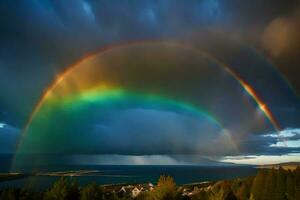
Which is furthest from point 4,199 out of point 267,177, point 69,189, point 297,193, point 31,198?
point 267,177

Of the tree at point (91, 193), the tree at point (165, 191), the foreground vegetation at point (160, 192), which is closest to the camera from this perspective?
the tree at point (165, 191)

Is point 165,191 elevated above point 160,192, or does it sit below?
above

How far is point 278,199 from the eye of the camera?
2709 inches

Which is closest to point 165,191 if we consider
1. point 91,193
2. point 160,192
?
point 160,192

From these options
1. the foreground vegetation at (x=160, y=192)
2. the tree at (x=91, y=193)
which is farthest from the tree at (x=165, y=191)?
the tree at (x=91, y=193)

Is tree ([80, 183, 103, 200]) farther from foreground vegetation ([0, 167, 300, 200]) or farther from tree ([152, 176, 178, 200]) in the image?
tree ([152, 176, 178, 200])

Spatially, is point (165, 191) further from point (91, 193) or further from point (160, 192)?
point (91, 193)

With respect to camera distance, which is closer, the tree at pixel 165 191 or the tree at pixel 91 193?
the tree at pixel 165 191

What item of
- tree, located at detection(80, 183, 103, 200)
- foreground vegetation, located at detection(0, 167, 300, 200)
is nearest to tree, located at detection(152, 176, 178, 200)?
foreground vegetation, located at detection(0, 167, 300, 200)

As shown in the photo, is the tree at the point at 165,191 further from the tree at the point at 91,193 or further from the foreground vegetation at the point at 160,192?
the tree at the point at 91,193

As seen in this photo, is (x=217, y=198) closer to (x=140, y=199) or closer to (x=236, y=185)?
(x=140, y=199)

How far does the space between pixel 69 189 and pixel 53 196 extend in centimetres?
369

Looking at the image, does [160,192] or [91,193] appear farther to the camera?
[91,193]

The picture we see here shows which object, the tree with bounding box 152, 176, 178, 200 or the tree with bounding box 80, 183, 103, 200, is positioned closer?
the tree with bounding box 152, 176, 178, 200
